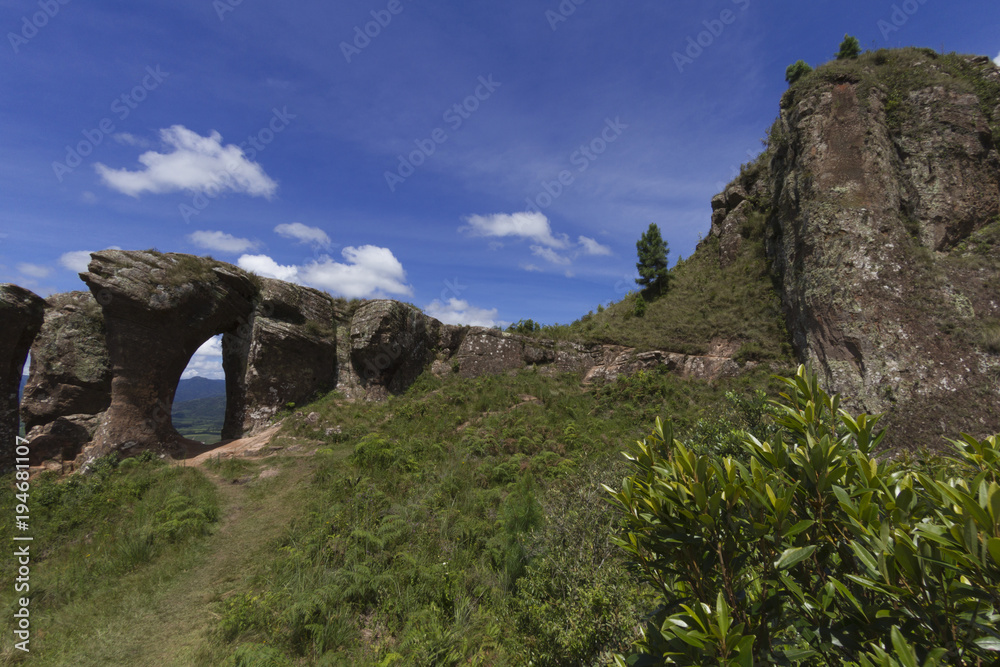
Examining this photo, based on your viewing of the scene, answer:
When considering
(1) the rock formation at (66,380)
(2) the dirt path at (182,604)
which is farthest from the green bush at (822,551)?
(1) the rock formation at (66,380)

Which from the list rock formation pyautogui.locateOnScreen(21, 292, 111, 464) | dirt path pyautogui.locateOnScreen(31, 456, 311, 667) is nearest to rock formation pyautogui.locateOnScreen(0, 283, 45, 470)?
rock formation pyautogui.locateOnScreen(21, 292, 111, 464)

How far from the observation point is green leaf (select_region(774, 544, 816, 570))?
1.69m

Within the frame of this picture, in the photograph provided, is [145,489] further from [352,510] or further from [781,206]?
[781,206]

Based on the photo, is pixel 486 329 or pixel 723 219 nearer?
pixel 486 329

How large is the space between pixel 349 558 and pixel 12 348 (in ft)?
52.6

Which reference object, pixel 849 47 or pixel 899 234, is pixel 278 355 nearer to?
pixel 899 234

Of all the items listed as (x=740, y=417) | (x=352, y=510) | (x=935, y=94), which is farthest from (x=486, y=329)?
(x=935, y=94)

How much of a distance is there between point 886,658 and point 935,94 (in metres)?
25.8

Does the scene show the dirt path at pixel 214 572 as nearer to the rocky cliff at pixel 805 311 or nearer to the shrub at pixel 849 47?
the rocky cliff at pixel 805 311

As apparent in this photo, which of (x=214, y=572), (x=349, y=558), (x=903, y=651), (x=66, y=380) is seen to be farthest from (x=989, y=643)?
(x=66, y=380)

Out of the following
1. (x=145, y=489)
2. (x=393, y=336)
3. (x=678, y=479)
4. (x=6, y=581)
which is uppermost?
(x=393, y=336)

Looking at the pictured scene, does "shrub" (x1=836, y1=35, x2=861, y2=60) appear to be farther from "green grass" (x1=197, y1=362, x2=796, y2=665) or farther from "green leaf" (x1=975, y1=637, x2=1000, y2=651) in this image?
"green leaf" (x1=975, y1=637, x2=1000, y2=651)

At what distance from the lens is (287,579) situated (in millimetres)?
6758

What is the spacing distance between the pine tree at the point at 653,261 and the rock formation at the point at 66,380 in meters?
28.9
